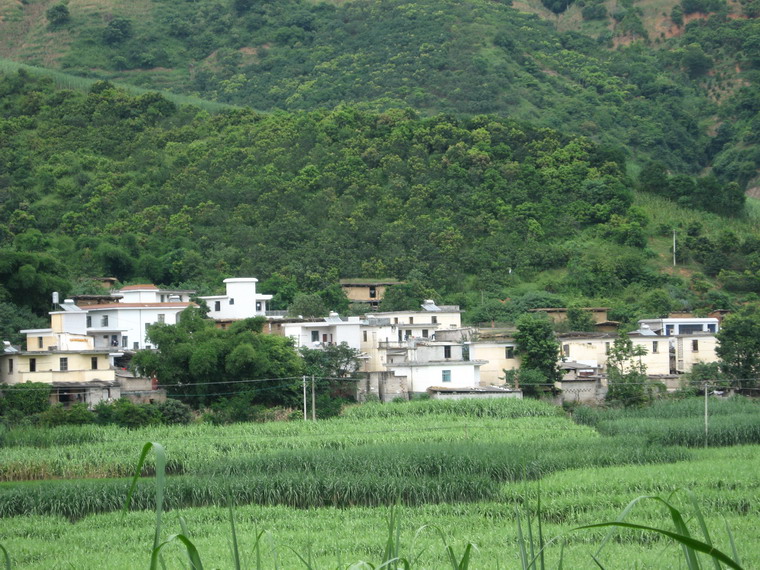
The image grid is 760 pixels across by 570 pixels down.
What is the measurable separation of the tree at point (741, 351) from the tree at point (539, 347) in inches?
208

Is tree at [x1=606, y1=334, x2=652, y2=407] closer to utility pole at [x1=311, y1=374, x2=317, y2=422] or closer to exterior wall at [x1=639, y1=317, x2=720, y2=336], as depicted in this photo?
exterior wall at [x1=639, y1=317, x2=720, y2=336]

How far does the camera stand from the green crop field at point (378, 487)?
49.8 feet

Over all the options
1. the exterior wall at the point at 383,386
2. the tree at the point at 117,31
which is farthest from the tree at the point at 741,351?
the tree at the point at 117,31

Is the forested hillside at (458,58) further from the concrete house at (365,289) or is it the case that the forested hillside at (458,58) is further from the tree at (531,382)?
the tree at (531,382)

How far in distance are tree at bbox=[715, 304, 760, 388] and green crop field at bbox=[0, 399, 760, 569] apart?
15.1ft

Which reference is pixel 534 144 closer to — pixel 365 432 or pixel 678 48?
pixel 365 432

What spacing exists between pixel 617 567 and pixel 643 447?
11.0 m

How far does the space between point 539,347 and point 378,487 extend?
14130mm

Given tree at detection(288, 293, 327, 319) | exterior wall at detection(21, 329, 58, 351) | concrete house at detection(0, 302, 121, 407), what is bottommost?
concrete house at detection(0, 302, 121, 407)

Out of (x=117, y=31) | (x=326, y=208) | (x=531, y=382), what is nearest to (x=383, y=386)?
(x=531, y=382)

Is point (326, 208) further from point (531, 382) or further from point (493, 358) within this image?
point (531, 382)

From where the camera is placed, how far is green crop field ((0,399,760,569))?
597 inches

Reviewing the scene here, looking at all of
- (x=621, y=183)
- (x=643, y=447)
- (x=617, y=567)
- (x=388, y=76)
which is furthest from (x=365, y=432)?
(x=388, y=76)

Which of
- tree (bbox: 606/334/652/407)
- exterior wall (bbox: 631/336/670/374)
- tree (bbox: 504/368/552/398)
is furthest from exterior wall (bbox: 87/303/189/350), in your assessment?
exterior wall (bbox: 631/336/670/374)
